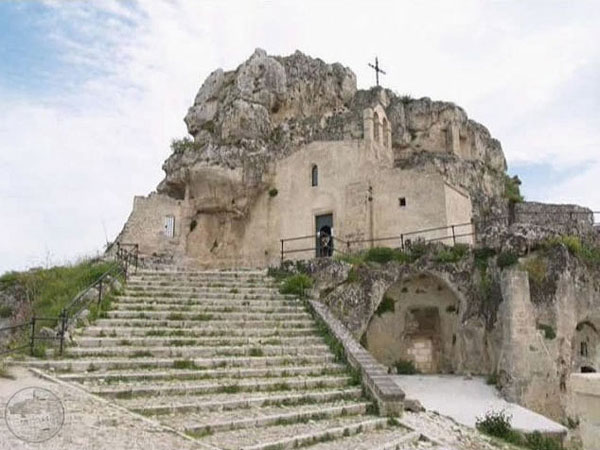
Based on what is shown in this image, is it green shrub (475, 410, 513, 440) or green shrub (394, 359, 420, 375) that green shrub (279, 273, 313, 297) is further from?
green shrub (475, 410, 513, 440)

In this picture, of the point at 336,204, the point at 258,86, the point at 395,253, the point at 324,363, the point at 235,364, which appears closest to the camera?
the point at 235,364

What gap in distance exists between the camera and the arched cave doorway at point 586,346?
55.0 feet

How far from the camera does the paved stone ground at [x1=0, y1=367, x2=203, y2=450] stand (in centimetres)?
598

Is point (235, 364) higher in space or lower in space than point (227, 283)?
A: lower

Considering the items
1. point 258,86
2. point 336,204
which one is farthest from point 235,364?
point 258,86

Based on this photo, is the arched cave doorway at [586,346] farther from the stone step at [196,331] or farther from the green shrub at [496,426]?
the stone step at [196,331]

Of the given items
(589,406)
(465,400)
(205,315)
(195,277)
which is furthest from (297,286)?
(589,406)

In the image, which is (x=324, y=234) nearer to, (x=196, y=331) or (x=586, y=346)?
(x=586, y=346)

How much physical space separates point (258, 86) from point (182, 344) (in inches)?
757

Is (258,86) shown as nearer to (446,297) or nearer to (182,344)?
(446,297)

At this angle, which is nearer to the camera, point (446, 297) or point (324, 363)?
point (324, 363)

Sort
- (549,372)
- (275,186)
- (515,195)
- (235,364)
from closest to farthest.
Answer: (235,364) → (549,372) → (275,186) → (515,195)

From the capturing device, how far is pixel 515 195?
30656 mm

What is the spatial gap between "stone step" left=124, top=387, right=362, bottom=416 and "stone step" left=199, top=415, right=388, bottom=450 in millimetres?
683
